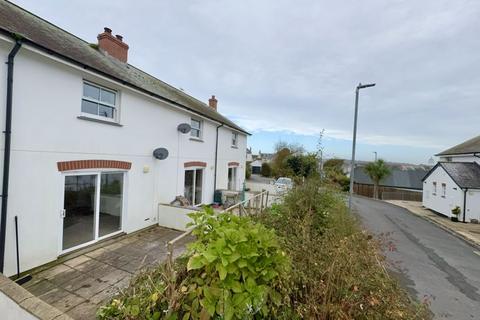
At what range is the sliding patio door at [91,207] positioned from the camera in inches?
231

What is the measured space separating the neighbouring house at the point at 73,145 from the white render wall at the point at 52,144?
0.02 meters

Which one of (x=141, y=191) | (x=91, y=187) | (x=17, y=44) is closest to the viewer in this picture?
(x=17, y=44)

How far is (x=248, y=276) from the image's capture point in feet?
7.88

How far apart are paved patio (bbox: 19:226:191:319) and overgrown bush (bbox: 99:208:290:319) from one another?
2.20 feet

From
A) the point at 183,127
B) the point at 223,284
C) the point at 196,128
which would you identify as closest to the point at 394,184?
the point at 196,128

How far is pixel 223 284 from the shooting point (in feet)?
7.62

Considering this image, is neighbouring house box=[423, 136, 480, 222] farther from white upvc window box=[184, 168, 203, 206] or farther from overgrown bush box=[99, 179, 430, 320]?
overgrown bush box=[99, 179, 430, 320]

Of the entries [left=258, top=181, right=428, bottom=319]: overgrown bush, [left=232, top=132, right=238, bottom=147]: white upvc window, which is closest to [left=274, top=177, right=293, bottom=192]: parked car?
[left=258, top=181, right=428, bottom=319]: overgrown bush

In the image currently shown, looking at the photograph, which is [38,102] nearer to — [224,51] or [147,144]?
[147,144]

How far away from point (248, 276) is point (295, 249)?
143cm

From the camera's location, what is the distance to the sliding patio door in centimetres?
587

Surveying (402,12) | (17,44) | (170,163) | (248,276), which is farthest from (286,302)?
(402,12)

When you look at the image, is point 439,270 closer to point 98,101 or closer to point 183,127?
point 183,127

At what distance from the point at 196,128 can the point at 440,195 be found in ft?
71.6
